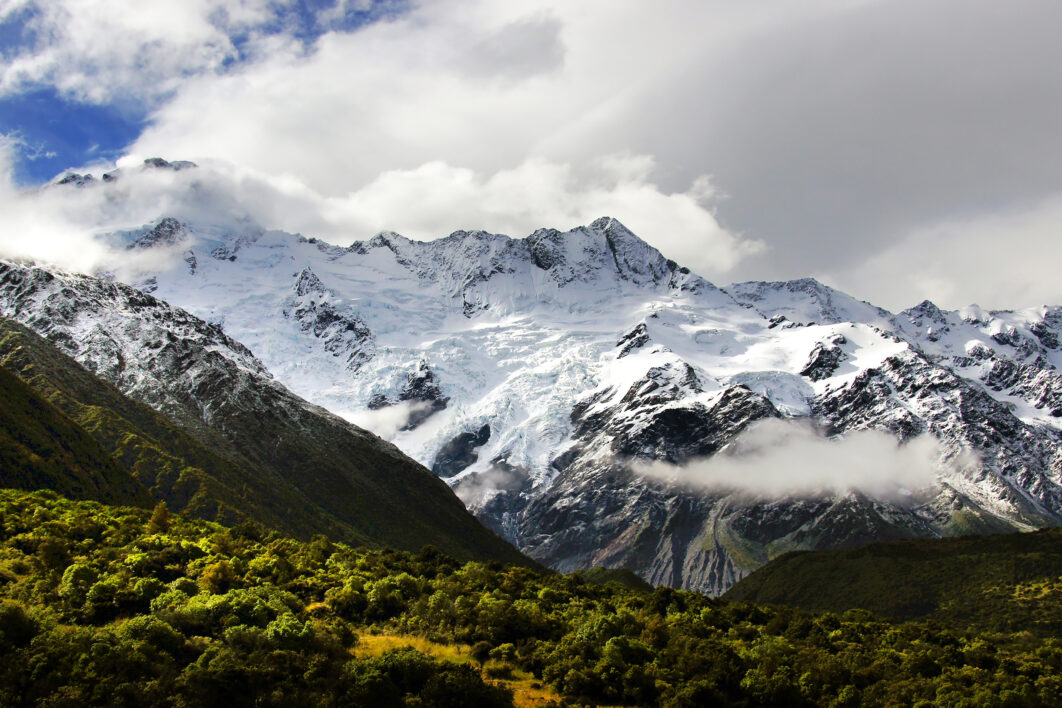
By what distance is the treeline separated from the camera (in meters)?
48.0

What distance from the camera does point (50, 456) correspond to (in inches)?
5497

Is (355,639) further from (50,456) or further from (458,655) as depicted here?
(50,456)

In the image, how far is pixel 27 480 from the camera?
126875mm

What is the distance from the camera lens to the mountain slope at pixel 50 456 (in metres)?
129

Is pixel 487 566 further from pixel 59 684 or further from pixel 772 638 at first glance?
pixel 59 684

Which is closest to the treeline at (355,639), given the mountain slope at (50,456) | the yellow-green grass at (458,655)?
the yellow-green grass at (458,655)

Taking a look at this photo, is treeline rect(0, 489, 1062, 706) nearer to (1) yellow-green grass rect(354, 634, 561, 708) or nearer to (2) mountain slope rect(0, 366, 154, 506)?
(1) yellow-green grass rect(354, 634, 561, 708)

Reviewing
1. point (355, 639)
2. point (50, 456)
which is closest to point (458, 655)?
point (355, 639)

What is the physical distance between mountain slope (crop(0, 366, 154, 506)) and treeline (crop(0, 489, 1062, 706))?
119ft

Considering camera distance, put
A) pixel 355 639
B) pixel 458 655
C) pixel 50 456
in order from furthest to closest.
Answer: pixel 50 456 < pixel 458 655 < pixel 355 639

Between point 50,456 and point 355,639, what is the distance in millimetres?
102827

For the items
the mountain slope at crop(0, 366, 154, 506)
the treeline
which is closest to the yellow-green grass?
the treeline

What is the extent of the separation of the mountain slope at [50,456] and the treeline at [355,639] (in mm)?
36135

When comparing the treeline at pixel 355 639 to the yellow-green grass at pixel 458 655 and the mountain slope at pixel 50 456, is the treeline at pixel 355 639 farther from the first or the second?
the mountain slope at pixel 50 456
